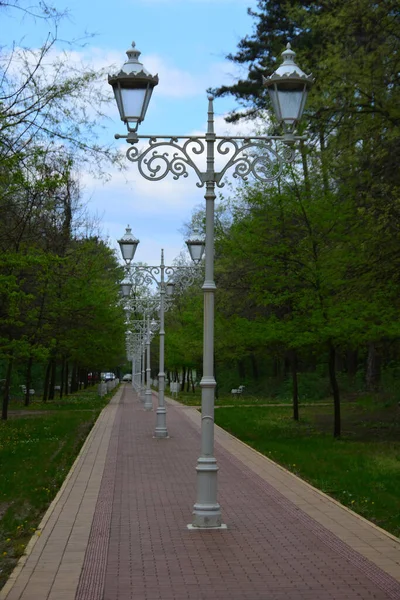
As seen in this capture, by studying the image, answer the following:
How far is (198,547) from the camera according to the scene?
9336 millimetres

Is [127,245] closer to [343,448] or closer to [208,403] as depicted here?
[343,448]

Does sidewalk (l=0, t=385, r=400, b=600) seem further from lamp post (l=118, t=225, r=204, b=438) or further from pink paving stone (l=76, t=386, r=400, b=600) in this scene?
lamp post (l=118, t=225, r=204, b=438)

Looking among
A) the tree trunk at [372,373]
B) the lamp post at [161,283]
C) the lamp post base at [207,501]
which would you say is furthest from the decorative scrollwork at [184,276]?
the tree trunk at [372,373]

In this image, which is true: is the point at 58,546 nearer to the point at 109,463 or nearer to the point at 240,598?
the point at 240,598

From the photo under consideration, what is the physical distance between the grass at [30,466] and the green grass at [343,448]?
4183 mm

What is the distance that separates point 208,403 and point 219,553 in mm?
2321

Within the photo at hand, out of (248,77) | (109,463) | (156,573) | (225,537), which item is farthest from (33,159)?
(248,77)

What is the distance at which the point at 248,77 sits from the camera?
3559 centimetres

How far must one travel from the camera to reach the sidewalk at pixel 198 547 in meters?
7.48

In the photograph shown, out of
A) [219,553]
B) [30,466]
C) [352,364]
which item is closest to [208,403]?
[219,553]

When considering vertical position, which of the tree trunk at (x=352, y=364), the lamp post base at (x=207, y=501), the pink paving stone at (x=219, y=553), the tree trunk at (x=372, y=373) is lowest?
the pink paving stone at (x=219, y=553)

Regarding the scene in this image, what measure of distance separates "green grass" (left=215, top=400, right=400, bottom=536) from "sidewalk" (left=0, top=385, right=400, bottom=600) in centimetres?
60

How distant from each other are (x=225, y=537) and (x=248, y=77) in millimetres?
28085

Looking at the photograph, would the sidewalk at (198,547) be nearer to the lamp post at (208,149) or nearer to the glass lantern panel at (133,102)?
the lamp post at (208,149)
